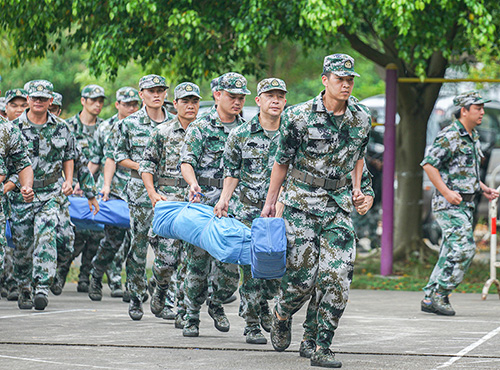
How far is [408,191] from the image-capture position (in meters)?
15.2

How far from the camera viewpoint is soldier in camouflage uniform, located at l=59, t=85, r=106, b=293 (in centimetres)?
1255

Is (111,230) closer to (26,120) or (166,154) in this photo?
(26,120)

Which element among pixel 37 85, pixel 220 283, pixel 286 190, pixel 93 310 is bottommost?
pixel 93 310

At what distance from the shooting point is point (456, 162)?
411 inches

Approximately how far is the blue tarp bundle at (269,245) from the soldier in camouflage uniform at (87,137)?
18.5ft

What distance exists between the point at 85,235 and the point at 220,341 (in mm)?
4620

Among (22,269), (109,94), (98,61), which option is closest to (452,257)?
(22,269)

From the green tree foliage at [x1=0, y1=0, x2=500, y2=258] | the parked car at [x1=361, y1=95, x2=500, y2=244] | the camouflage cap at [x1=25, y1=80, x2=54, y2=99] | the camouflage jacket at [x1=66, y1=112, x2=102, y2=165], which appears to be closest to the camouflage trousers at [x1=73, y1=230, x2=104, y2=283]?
the camouflage jacket at [x1=66, y1=112, x2=102, y2=165]

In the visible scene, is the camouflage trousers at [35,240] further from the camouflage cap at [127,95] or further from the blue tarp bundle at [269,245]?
the blue tarp bundle at [269,245]

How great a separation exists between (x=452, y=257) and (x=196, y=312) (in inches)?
119

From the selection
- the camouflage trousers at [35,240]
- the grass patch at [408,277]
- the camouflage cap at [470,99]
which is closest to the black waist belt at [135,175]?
the camouflage trousers at [35,240]

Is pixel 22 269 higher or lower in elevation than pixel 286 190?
lower

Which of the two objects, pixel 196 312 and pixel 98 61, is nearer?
pixel 196 312

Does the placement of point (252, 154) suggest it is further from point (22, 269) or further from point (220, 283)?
point (22, 269)
